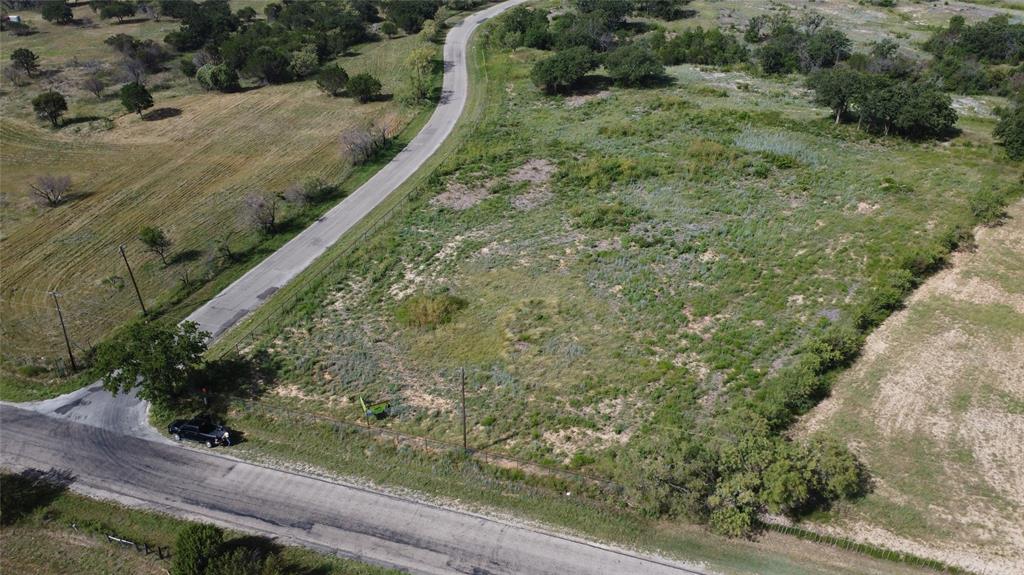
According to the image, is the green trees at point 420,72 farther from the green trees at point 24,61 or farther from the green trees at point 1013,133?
the green trees at point 1013,133

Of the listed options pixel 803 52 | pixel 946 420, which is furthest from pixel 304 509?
pixel 803 52

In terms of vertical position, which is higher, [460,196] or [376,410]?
[460,196]

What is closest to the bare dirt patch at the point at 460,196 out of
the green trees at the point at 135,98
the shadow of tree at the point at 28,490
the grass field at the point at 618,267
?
the grass field at the point at 618,267

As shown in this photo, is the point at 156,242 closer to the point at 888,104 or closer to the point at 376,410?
the point at 376,410

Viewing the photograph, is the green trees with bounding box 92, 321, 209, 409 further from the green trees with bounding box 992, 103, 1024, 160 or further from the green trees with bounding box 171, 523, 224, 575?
the green trees with bounding box 992, 103, 1024, 160

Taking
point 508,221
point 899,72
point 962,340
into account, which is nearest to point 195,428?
point 508,221

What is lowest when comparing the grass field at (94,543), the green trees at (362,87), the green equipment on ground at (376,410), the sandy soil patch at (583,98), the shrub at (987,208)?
the grass field at (94,543)

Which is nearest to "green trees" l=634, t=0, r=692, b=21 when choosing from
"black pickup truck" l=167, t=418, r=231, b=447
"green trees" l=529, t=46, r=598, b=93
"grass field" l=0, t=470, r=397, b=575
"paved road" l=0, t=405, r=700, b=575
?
"green trees" l=529, t=46, r=598, b=93
